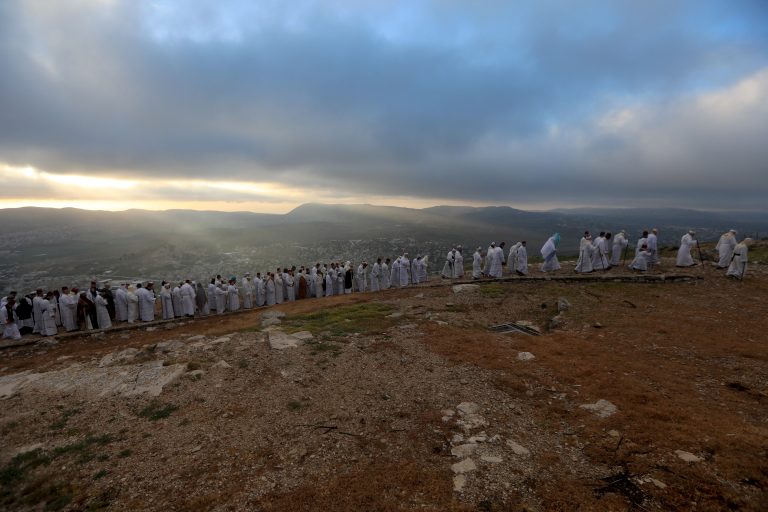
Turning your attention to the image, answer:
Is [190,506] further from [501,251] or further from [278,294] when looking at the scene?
[501,251]

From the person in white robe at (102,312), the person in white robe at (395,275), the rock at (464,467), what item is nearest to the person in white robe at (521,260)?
the person in white robe at (395,275)

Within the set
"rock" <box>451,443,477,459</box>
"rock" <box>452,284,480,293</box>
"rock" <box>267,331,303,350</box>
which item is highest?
"rock" <box>452,284,480,293</box>

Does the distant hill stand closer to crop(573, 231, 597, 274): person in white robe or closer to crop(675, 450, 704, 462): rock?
crop(573, 231, 597, 274): person in white robe

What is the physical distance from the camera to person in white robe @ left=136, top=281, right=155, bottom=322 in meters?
19.9

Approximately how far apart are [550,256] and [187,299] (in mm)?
21347

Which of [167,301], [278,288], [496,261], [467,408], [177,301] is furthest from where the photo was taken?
[278,288]

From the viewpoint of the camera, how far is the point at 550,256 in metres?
23.9

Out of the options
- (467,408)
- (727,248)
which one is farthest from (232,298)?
(727,248)

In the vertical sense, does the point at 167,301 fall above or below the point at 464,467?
below

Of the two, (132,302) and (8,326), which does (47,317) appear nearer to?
(8,326)

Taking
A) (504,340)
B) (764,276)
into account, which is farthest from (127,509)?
(764,276)

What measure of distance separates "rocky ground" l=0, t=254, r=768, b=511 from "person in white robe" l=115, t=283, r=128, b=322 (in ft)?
13.7

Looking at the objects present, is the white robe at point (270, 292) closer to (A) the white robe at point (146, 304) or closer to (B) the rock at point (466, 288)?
(A) the white robe at point (146, 304)

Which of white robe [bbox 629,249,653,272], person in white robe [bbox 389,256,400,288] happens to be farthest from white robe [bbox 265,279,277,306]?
white robe [bbox 629,249,653,272]
